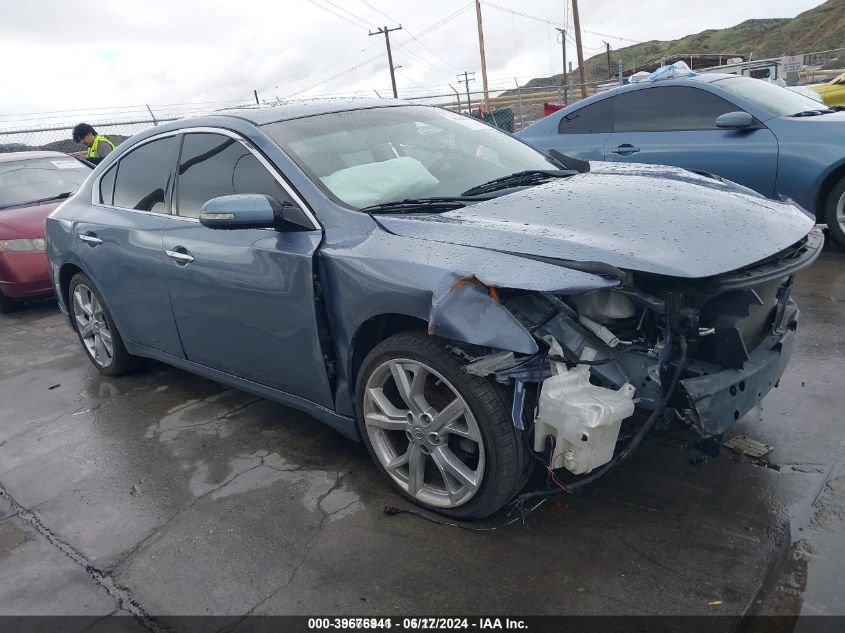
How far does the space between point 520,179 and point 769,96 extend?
402 centimetres

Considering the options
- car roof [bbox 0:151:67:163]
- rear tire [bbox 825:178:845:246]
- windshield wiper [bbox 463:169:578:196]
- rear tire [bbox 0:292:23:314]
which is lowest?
rear tire [bbox 0:292:23:314]

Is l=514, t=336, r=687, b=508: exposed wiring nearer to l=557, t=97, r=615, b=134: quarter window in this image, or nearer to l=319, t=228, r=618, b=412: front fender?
l=319, t=228, r=618, b=412: front fender

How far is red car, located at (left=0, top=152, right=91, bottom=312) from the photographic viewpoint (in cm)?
702

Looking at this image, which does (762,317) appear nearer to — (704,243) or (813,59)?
(704,243)

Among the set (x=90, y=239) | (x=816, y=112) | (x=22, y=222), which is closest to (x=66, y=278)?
(x=90, y=239)

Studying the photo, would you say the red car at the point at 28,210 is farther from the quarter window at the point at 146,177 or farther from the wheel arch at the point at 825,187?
the wheel arch at the point at 825,187

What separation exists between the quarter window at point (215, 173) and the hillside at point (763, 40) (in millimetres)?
90694

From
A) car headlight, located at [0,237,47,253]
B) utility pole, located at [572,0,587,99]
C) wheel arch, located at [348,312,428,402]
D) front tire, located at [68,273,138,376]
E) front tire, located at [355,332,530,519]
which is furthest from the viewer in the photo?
utility pole, located at [572,0,587,99]

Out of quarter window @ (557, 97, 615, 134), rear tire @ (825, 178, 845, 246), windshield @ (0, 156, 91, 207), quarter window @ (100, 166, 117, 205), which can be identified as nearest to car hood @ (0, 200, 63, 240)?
windshield @ (0, 156, 91, 207)

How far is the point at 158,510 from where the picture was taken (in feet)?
10.2

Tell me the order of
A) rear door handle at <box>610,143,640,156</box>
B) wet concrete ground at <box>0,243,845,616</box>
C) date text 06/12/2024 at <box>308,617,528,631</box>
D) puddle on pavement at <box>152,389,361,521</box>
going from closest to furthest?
date text 06/12/2024 at <box>308,617,528,631</box>
wet concrete ground at <box>0,243,845,616</box>
puddle on pavement at <box>152,389,361,521</box>
rear door handle at <box>610,143,640,156</box>

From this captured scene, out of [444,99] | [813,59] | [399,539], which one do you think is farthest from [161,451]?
[813,59]

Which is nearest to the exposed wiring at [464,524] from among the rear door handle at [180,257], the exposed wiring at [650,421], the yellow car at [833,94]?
the exposed wiring at [650,421]

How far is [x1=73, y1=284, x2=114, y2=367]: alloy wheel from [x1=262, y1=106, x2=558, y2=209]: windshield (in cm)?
223
